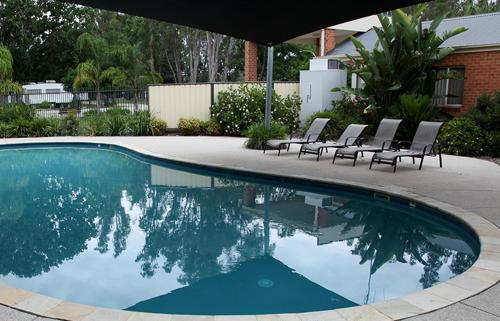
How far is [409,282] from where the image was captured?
5000 millimetres

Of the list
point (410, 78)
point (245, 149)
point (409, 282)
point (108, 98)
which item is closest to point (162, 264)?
point (409, 282)

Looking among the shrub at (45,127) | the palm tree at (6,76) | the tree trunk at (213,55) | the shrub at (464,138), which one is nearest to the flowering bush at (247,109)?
the shrub at (464,138)

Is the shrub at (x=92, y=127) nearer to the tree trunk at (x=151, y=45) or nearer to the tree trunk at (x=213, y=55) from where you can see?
the tree trunk at (x=213, y=55)

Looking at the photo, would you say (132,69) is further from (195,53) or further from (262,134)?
(262,134)

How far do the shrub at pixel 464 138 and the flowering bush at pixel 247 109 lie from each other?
5847 millimetres

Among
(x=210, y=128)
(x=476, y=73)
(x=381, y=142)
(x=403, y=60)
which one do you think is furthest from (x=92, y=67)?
(x=476, y=73)

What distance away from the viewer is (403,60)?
45.3 feet

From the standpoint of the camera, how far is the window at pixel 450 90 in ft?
46.7

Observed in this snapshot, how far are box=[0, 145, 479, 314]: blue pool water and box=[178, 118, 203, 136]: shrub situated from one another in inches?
289

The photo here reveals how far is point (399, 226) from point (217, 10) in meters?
5.12

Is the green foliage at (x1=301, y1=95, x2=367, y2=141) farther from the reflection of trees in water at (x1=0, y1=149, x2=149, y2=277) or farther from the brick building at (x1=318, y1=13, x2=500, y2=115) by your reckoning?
the reflection of trees in water at (x1=0, y1=149, x2=149, y2=277)

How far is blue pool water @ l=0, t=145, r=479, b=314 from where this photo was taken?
475 cm

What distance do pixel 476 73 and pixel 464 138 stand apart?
9.65ft

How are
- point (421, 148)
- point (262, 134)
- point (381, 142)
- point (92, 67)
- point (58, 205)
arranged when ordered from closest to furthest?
point (58, 205) < point (421, 148) < point (381, 142) < point (262, 134) < point (92, 67)
